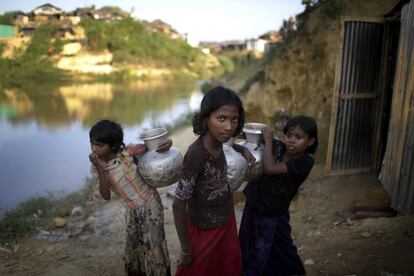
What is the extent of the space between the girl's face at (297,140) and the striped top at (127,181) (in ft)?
2.72

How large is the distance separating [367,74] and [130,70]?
2926 cm

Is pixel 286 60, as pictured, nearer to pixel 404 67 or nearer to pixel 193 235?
pixel 404 67

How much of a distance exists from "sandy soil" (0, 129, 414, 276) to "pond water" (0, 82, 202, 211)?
4.79ft

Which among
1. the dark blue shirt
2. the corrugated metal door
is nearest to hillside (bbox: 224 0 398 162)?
the corrugated metal door

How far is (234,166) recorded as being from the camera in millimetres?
1643

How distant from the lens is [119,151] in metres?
1.99

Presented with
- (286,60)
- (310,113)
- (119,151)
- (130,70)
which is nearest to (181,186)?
(119,151)

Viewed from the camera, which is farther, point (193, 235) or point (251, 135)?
point (251, 135)

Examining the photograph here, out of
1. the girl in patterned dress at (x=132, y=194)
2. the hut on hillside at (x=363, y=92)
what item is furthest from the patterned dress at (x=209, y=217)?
the hut on hillside at (x=363, y=92)

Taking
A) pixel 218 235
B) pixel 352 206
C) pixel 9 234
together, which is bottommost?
pixel 9 234

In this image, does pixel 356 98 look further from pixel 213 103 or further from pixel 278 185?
pixel 213 103

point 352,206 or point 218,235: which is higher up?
point 218,235

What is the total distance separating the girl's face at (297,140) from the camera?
5.97 ft

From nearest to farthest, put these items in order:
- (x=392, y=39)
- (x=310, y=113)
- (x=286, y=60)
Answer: (x=392, y=39), (x=310, y=113), (x=286, y=60)
